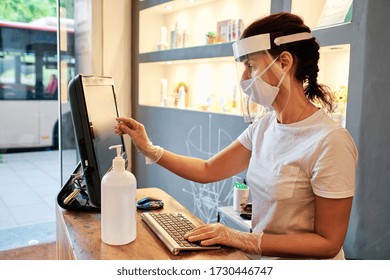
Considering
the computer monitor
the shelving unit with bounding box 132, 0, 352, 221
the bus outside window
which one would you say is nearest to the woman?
the computer monitor

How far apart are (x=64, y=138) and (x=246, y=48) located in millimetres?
2975

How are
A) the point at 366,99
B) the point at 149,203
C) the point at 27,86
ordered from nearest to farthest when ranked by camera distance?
the point at 149,203
the point at 366,99
the point at 27,86

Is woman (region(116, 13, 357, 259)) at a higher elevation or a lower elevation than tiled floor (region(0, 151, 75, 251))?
higher

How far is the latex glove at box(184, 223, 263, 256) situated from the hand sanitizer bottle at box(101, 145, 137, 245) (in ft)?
0.55

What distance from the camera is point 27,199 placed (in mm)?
3871

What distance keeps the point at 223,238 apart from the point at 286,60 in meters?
0.61

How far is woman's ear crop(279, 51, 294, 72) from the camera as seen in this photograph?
118 cm

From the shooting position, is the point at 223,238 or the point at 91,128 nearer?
the point at 223,238

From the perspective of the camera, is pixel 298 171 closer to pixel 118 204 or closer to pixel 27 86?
pixel 118 204

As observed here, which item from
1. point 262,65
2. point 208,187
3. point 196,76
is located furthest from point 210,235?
point 196,76

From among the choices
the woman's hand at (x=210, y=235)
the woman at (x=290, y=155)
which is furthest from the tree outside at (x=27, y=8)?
the woman's hand at (x=210, y=235)

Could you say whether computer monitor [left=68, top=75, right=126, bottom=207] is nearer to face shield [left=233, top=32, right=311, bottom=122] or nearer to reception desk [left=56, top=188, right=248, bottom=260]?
reception desk [left=56, top=188, right=248, bottom=260]

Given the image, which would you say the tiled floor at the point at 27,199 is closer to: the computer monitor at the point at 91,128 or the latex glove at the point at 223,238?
the computer monitor at the point at 91,128
